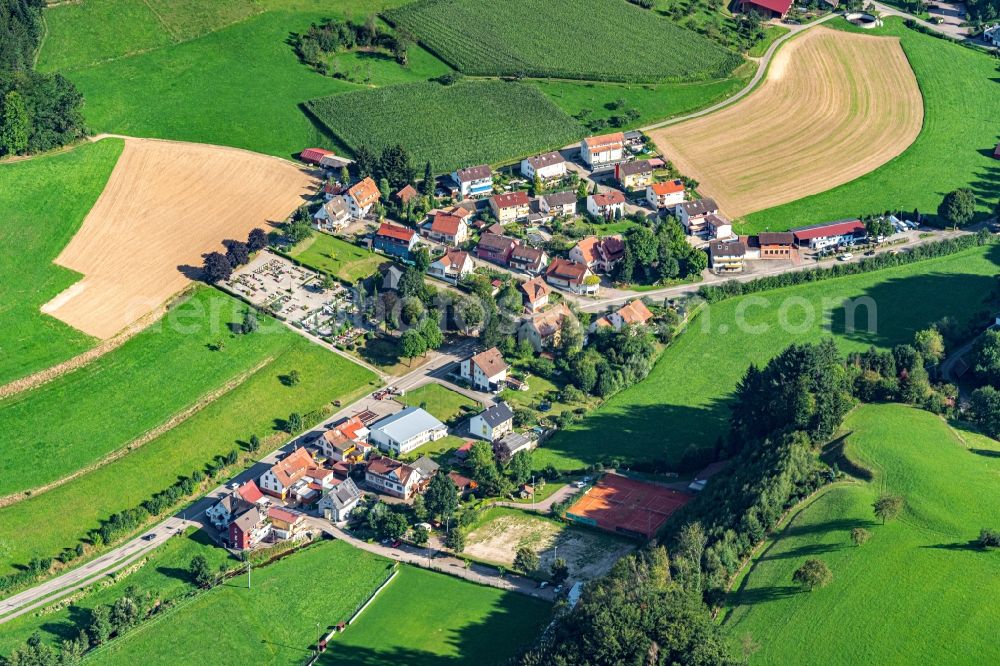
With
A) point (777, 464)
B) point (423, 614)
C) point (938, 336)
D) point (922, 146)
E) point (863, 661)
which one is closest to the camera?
point (863, 661)

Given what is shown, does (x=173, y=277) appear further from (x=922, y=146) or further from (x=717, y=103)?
(x=922, y=146)

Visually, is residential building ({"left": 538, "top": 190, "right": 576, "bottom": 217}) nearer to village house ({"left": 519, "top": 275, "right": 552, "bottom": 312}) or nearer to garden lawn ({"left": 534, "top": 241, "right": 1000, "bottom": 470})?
village house ({"left": 519, "top": 275, "right": 552, "bottom": 312})

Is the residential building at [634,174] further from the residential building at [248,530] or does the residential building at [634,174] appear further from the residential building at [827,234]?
the residential building at [248,530]

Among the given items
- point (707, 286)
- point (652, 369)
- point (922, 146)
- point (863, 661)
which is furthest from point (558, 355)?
point (922, 146)

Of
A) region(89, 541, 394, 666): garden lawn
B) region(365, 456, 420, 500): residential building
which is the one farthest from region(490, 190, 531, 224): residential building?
region(89, 541, 394, 666): garden lawn

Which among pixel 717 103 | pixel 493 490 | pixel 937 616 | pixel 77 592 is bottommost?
pixel 77 592

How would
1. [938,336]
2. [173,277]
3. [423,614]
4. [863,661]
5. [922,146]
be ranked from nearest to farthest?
[863,661] < [423,614] < [938,336] < [173,277] < [922,146]

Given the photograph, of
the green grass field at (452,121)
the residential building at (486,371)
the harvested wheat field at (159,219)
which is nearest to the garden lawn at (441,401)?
the residential building at (486,371)
